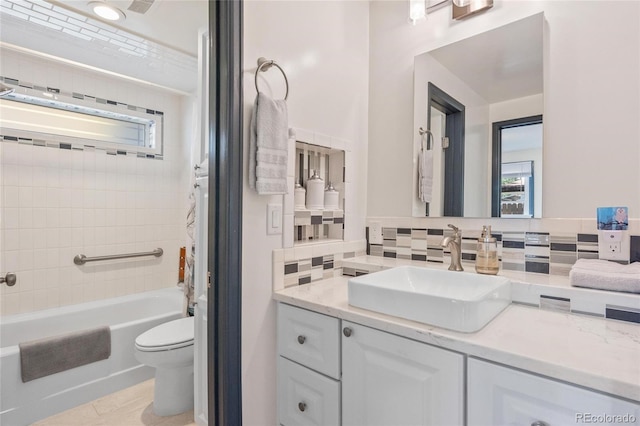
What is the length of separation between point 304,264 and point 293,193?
329 millimetres

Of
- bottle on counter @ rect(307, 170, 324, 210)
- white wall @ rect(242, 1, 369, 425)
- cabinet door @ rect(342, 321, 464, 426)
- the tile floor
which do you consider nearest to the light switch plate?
white wall @ rect(242, 1, 369, 425)

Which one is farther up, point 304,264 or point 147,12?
point 147,12

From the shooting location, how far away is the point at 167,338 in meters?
1.91

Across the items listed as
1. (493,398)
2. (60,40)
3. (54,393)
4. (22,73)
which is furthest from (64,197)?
(493,398)

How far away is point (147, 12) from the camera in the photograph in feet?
5.84

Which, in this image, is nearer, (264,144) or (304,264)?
(264,144)

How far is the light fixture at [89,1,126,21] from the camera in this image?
1684 mm

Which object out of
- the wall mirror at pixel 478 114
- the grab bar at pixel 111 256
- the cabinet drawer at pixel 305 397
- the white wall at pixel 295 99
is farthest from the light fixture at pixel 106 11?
the cabinet drawer at pixel 305 397

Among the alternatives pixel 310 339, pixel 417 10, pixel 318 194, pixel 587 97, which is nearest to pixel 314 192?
pixel 318 194

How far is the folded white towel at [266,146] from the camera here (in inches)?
47.3

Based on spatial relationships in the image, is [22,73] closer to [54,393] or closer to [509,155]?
[54,393]

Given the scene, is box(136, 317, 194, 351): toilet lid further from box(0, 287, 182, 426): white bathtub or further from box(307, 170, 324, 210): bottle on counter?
box(307, 170, 324, 210): bottle on counter

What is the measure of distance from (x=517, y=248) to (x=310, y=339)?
38.0 inches

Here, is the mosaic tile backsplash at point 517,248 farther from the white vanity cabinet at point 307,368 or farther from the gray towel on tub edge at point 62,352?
the gray towel on tub edge at point 62,352
